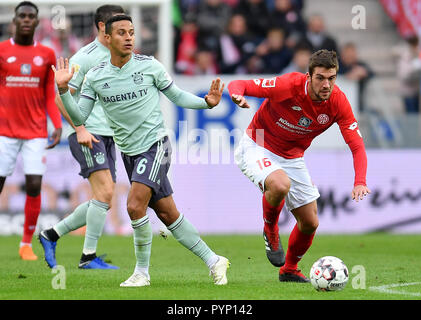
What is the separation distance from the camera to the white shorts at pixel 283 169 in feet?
26.2

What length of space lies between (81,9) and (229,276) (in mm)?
7241

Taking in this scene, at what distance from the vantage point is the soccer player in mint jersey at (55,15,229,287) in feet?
24.0

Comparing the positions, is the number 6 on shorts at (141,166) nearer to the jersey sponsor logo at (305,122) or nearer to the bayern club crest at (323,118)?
the jersey sponsor logo at (305,122)

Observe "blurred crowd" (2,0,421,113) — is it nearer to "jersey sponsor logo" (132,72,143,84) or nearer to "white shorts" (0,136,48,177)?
"white shorts" (0,136,48,177)

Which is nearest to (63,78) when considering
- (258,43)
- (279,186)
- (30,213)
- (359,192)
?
(279,186)

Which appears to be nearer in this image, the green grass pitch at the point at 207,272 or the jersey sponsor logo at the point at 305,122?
the green grass pitch at the point at 207,272

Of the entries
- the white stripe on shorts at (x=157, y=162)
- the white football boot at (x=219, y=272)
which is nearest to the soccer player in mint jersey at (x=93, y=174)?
the white stripe on shorts at (x=157, y=162)

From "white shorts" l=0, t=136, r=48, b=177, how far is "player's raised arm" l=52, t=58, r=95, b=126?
278 centimetres

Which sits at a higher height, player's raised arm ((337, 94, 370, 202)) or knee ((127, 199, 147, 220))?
player's raised arm ((337, 94, 370, 202))

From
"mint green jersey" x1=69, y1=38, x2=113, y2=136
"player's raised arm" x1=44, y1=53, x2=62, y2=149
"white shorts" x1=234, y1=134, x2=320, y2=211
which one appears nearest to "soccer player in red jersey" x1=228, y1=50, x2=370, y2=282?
"white shorts" x1=234, y1=134, x2=320, y2=211

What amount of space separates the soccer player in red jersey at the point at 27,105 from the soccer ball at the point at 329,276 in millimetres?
4132

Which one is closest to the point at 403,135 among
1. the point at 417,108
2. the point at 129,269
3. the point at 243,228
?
the point at 417,108

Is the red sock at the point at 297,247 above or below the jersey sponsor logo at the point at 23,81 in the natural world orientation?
below
